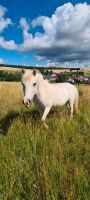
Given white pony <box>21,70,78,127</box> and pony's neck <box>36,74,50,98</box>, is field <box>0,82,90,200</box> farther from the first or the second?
pony's neck <box>36,74,50,98</box>

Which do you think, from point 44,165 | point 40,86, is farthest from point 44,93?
point 44,165

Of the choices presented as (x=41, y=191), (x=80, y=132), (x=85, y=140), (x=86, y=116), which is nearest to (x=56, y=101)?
(x=86, y=116)

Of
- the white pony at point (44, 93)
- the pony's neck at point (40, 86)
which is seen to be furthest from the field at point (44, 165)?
the pony's neck at point (40, 86)

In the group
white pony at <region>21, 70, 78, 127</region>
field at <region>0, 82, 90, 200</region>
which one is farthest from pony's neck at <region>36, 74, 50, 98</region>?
field at <region>0, 82, 90, 200</region>

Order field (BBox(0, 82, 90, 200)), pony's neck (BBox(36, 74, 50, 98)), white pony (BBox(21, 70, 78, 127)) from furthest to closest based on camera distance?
pony's neck (BBox(36, 74, 50, 98)), white pony (BBox(21, 70, 78, 127)), field (BBox(0, 82, 90, 200))

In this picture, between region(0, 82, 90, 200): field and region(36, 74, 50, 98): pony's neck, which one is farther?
region(36, 74, 50, 98): pony's neck

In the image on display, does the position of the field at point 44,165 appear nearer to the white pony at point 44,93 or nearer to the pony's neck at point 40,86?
the white pony at point 44,93

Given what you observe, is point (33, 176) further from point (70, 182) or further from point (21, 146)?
point (21, 146)

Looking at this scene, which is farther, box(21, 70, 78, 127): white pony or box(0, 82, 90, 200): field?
box(21, 70, 78, 127): white pony

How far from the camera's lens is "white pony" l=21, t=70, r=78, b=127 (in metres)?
7.20

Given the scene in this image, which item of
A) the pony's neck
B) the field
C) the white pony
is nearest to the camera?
the field

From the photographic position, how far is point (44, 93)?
27.4ft

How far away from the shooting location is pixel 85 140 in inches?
243

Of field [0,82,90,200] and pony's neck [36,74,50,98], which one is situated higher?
pony's neck [36,74,50,98]
